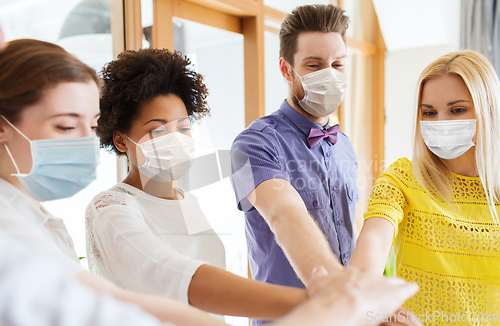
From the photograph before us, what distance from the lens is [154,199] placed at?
1039mm

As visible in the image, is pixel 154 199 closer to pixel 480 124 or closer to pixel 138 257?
pixel 138 257

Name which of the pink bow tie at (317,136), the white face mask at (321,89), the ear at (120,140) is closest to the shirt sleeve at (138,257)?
the ear at (120,140)

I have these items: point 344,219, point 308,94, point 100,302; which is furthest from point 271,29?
point 100,302

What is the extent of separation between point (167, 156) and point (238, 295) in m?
0.44

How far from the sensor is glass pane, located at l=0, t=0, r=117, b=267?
1302 mm

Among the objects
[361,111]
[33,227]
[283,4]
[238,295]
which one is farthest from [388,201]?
[361,111]

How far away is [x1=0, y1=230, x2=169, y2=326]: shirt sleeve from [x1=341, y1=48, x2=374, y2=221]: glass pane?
3400 millimetres

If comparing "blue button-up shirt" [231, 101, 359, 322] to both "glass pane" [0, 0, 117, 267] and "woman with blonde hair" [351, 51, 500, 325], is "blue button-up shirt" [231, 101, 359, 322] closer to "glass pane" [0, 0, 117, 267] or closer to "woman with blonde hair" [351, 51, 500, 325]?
"woman with blonde hair" [351, 51, 500, 325]

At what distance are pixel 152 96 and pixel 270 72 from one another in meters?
1.79

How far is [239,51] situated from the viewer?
8.07 ft

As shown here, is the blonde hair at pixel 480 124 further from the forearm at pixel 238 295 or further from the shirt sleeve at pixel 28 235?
the shirt sleeve at pixel 28 235

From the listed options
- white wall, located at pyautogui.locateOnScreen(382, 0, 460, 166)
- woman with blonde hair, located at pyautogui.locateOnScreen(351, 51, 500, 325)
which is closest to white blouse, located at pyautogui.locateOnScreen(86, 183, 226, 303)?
woman with blonde hair, located at pyautogui.locateOnScreen(351, 51, 500, 325)

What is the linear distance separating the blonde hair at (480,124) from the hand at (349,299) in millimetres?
833

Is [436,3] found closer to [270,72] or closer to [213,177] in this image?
[270,72]
